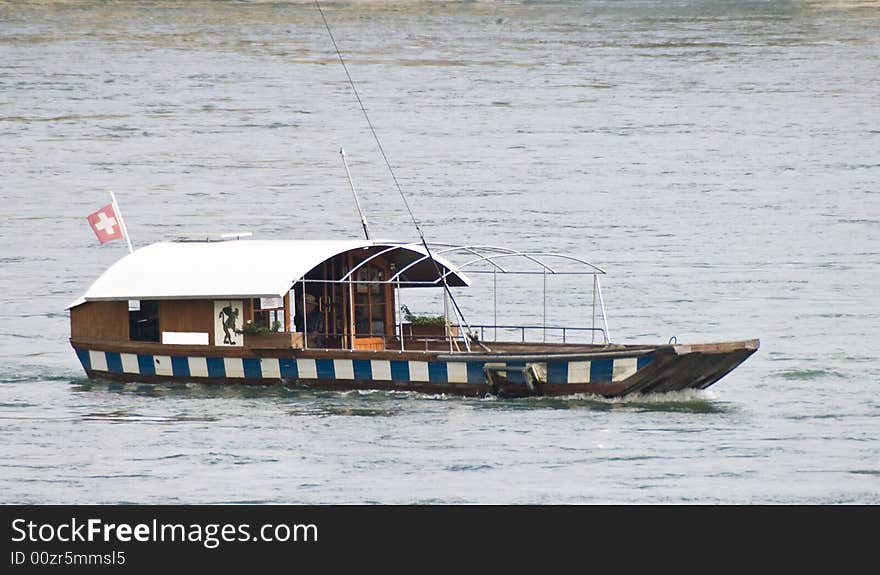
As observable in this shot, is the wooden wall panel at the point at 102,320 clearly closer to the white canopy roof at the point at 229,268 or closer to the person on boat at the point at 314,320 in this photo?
the white canopy roof at the point at 229,268

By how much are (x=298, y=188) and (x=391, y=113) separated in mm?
11282

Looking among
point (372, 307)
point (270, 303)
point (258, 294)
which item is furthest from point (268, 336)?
point (372, 307)

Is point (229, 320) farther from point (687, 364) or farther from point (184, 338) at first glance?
point (687, 364)

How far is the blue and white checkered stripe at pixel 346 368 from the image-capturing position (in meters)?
32.5

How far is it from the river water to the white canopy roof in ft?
1.87

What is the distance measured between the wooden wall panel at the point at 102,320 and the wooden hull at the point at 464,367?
268 mm

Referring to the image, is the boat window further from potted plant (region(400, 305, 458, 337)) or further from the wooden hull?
potted plant (region(400, 305, 458, 337))

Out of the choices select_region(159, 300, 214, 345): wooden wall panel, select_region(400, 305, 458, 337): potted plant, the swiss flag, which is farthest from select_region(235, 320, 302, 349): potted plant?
the swiss flag

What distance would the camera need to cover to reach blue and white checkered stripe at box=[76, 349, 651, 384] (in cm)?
3253

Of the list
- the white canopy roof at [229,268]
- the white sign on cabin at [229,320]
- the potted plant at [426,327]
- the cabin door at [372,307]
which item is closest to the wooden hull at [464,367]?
the white sign on cabin at [229,320]
